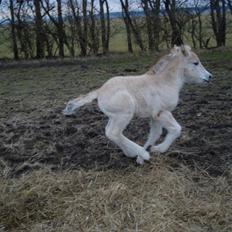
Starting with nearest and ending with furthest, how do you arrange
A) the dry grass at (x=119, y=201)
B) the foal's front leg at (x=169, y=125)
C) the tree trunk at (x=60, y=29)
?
the dry grass at (x=119, y=201), the foal's front leg at (x=169, y=125), the tree trunk at (x=60, y=29)

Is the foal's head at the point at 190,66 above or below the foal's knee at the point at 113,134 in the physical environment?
above

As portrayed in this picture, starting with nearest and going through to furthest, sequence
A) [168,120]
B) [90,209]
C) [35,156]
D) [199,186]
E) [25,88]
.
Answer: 1. [90,209]
2. [199,186]
3. [168,120]
4. [35,156]
5. [25,88]

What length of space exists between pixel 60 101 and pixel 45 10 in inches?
608

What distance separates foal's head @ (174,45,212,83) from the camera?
5867 mm

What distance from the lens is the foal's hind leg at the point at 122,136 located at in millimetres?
5379

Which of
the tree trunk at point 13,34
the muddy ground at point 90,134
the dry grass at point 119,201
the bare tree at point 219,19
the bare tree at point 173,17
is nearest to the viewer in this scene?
the dry grass at point 119,201

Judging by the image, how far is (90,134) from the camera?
695 cm

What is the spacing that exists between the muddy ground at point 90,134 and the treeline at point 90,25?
13524 millimetres

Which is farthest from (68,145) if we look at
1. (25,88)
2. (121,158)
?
(25,88)

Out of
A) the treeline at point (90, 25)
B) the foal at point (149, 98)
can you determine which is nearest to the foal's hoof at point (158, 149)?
the foal at point (149, 98)

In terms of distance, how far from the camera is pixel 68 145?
6.55 m

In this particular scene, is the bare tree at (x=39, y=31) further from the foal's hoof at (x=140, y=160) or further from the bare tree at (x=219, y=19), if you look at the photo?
the foal's hoof at (x=140, y=160)

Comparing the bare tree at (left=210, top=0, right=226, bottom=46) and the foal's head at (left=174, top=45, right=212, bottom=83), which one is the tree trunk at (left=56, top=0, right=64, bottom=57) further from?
the foal's head at (left=174, top=45, right=212, bottom=83)

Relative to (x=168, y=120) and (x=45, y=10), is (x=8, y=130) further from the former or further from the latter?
(x=45, y=10)
